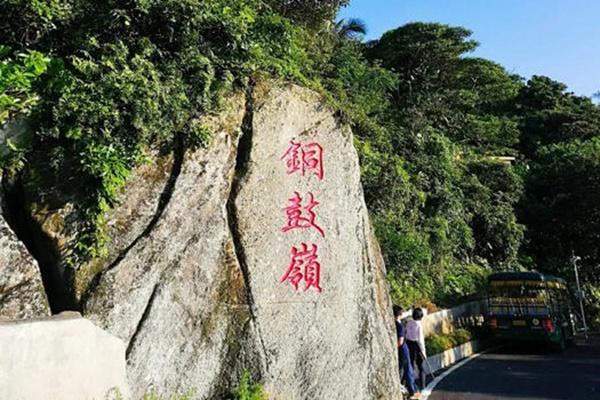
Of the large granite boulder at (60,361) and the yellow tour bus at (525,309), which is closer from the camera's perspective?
the large granite boulder at (60,361)

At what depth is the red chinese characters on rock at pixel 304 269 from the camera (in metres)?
7.31

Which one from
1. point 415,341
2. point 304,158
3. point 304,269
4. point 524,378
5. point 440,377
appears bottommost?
point 524,378

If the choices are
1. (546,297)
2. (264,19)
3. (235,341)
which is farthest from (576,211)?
(235,341)

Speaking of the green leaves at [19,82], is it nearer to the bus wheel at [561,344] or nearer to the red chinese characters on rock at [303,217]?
the red chinese characters on rock at [303,217]

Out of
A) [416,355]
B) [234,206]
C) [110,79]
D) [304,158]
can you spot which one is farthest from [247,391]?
[416,355]

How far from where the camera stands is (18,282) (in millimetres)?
5832

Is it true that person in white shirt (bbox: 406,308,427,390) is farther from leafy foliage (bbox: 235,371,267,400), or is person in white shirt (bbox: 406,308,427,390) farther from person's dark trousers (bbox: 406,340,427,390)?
leafy foliage (bbox: 235,371,267,400)

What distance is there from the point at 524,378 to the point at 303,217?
731cm

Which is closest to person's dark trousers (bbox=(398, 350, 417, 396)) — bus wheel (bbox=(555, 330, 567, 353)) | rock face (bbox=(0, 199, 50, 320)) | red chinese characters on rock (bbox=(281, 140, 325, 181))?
red chinese characters on rock (bbox=(281, 140, 325, 181))

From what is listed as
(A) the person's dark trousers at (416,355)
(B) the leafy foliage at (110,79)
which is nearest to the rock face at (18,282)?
(B) the leafy foliage at (110,79)

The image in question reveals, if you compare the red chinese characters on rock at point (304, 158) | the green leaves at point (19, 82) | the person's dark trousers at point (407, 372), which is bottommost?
the person's dark trousers at point (407, 372)

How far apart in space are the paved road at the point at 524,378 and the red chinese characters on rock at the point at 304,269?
3.80 metres

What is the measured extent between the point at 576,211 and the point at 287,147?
26.0m

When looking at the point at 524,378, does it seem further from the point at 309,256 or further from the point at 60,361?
the point at 60,361
